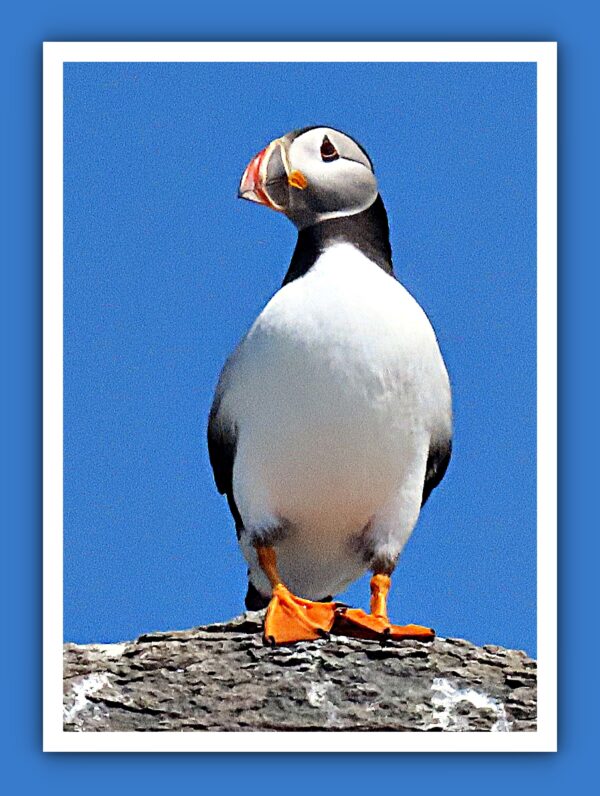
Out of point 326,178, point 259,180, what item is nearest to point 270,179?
point 259,180

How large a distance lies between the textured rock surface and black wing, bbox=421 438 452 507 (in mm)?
464

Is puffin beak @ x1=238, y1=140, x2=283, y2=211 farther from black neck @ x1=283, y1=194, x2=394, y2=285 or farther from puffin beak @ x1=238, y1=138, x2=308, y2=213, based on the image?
black neck @ x1=283, y1=194, x2=394, y2=285

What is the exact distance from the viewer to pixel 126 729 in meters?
5.15

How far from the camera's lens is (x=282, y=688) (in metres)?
5.11

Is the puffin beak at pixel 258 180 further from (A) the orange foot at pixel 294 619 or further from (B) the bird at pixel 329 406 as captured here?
(A) the orange foot at pixel 294 619

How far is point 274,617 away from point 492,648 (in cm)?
60

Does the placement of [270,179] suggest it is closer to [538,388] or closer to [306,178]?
[306,178]

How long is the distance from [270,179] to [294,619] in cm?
119

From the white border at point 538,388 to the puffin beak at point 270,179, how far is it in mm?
270

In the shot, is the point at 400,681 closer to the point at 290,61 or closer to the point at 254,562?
the point at 254,562

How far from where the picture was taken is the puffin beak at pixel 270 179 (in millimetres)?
5301

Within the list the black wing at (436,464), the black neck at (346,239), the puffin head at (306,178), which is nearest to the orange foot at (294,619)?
the black wing at (436,464)

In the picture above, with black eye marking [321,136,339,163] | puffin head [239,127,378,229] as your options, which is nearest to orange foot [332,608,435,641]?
puffin head [239,127,378,229]

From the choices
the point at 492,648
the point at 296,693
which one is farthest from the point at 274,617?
the point at 492,648
